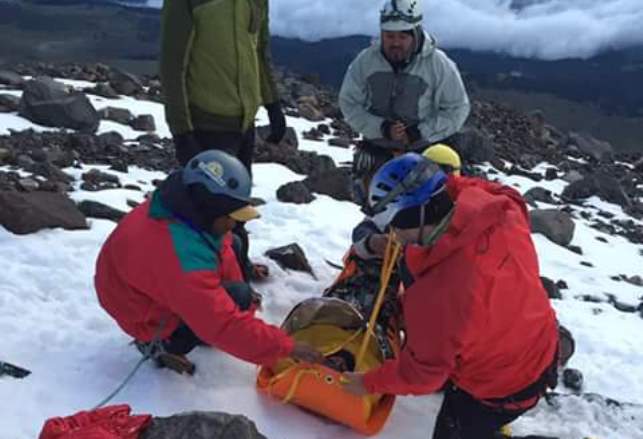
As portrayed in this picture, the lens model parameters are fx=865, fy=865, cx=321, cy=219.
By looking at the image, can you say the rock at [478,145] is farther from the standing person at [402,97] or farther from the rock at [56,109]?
the standing person at [402,97]

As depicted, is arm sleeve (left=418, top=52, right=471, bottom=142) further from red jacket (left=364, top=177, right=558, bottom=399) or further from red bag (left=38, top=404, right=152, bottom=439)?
red bag (left=38, top=404, right=152, bottom=439)

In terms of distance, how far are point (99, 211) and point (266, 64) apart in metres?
2.18

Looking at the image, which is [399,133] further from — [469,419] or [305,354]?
[469,419]

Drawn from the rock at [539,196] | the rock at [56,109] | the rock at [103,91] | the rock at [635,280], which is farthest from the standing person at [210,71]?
the rock at [103,91]

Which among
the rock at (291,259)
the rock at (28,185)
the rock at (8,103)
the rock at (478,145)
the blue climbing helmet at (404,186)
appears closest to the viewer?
the blue climbing helmet at (404,186)

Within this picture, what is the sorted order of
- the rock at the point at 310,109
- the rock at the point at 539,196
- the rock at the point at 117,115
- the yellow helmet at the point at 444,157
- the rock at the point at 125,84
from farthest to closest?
the rock at the point at 310,109 → the rock at the point at 125,84 → the rock at the point at 539,196 → the rock at the point at 117,115 → the yellow helmet at the point at 444,157

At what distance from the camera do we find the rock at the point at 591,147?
20.3 metres

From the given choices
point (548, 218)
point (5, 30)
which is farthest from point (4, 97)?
point (5, 30)

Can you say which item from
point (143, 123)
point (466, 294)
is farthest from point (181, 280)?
point (143, 123)

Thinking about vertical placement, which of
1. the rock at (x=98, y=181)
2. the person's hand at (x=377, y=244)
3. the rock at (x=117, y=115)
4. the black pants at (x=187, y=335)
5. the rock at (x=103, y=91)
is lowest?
the rock at (x=103, y=91)

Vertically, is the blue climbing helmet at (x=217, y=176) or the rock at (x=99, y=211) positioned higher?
the blue climbing helmet at (x=217, y=176)

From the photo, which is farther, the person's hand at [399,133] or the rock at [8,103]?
the rock at [8,103]

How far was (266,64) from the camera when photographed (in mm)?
5438

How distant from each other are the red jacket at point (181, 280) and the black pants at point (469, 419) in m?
0.80
